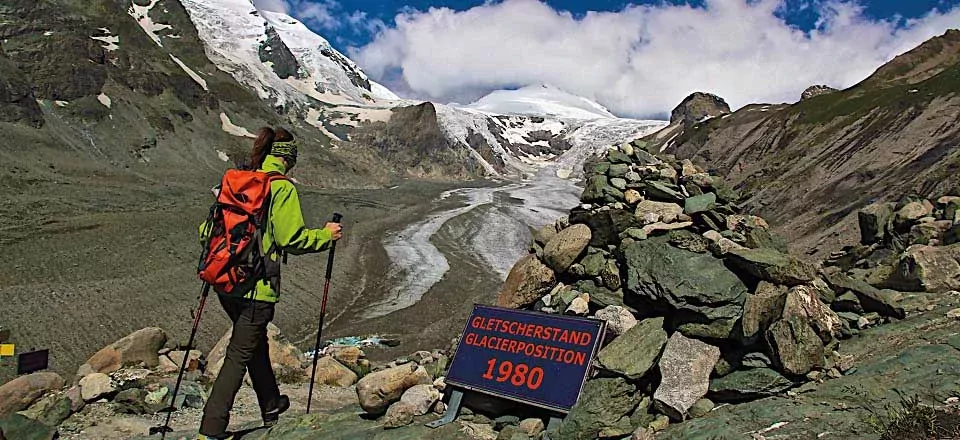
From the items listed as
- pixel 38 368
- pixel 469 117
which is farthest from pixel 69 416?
pixel 469 117

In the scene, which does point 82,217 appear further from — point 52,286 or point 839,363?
Result: point 839,363

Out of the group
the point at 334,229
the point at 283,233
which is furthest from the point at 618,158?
the point at 283,233

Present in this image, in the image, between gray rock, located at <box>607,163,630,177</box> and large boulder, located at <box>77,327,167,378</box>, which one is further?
large boulder, located at <box>77,327,167,378</box>

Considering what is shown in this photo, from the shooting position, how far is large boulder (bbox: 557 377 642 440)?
6195 mm

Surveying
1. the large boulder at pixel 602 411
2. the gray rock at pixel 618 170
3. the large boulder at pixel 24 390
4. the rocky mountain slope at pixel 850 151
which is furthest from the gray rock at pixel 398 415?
the rocky mountain slope at pixel 850 151

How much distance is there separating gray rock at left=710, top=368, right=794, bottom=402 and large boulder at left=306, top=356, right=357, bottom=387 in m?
7.54

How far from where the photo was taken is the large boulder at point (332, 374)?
11.7 m

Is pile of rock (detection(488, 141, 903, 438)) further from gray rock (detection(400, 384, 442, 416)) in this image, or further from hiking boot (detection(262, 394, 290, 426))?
hiking boot (detection(262, 394, 290, 426))

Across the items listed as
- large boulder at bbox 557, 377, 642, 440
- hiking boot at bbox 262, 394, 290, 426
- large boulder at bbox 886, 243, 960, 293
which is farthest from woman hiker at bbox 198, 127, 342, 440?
large boulder at bbox 886, 243, 960, 293

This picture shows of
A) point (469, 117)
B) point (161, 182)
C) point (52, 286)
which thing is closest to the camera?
point (52, 286)

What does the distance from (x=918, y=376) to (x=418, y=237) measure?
40.9 m

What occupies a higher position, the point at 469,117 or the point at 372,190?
the point at 469,117

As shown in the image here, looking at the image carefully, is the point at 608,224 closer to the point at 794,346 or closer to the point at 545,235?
the point at 545,235

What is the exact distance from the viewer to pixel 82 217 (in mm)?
33281
